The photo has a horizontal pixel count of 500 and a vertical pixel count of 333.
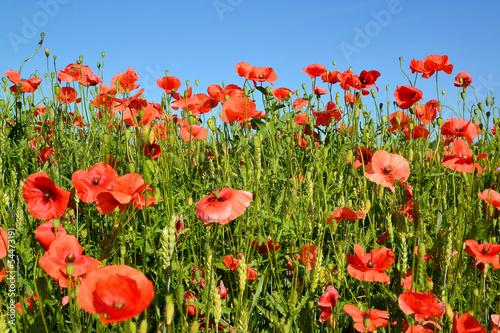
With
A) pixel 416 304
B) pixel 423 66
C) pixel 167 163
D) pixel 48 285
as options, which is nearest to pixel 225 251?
pixel 167 163

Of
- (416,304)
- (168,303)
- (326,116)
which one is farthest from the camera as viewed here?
(326,116)

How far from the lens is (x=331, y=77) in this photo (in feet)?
10.2

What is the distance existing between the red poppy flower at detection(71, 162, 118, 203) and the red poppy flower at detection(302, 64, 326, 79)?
6.63ft

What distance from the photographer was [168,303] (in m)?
0.92

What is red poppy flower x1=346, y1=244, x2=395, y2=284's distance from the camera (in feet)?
4.55

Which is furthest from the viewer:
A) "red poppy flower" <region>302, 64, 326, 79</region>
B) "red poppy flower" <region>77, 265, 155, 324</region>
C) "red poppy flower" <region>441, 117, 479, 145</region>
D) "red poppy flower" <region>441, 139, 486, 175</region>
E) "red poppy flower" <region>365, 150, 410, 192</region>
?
"red poppy flower" <region>302, 64, 326, 79</region>

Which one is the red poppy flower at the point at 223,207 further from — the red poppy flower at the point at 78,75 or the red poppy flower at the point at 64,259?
the red poppy flower at the point at 78,75

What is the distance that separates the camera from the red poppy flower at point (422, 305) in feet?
4.09

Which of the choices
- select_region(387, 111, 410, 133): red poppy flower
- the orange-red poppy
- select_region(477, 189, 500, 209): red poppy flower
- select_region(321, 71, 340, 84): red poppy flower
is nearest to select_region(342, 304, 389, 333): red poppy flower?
select_region(477, 189, 500, 209): red poppy flower

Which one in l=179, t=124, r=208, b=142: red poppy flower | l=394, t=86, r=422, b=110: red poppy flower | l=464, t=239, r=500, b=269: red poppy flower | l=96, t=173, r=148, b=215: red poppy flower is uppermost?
l=394, t=86, r=422, b=110: red poppy flower

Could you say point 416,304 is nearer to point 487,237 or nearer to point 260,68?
point 487,237

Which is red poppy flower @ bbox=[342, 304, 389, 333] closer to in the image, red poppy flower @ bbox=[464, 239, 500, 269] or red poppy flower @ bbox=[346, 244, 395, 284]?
red poppy flower @ bbox=[346, 244, 395, 284]

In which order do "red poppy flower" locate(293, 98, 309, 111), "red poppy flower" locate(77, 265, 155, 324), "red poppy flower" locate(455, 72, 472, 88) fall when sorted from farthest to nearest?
"red poppy flower" locate(293, 98, 309, 111) < "red poppy flower" locate(455, 72, 472, 88) < "red poppy flower" locate(77, 265, 155, 324)

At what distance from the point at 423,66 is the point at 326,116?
86 cm
